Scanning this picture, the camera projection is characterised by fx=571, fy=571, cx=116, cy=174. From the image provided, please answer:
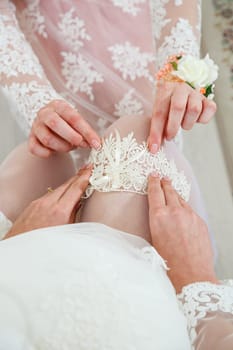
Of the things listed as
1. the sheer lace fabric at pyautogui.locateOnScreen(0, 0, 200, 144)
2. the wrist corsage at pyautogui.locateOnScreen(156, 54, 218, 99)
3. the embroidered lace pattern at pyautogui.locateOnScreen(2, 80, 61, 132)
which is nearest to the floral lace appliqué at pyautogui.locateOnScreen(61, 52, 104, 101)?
the sheer lace fabric at pyautogui.locateOnScreen(0, 0, 200, 144)

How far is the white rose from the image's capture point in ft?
3.39

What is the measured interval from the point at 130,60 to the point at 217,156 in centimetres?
52

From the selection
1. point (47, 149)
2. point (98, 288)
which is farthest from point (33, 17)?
point (98, 288)

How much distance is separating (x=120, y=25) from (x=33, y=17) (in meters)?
0.20

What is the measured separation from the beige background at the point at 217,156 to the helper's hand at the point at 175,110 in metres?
0.57

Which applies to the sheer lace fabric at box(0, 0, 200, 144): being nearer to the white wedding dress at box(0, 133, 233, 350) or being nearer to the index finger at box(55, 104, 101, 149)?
the index finger at box(55, 104, 101, 149)

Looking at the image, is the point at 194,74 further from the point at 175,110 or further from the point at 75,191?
the point at 75,191

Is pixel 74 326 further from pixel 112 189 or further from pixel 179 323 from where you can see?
pixel 112 189

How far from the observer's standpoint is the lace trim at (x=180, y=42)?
124 centimetres

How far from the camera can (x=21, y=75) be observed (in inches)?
46.1

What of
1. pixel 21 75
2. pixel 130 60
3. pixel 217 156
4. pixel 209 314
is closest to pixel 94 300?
pixel 209 314

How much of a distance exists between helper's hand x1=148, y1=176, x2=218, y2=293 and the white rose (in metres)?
0.21

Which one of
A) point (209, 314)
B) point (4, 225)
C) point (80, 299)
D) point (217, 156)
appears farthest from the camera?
point (217, 156)

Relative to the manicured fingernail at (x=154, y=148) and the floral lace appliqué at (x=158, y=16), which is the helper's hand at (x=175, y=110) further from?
the floral lace appliqué at (x=158, y=16)
